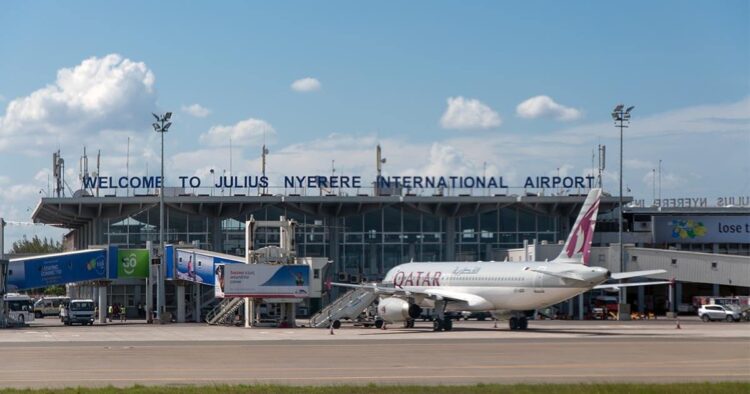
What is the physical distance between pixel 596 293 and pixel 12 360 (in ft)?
238

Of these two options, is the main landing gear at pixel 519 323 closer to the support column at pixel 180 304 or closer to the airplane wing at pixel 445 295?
the airplane wing at pixel 445 295

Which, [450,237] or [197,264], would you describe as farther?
[450,237]

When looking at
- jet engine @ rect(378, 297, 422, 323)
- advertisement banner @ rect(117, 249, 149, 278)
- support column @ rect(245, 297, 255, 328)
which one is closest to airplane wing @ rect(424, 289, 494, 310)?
jet engine @ rect(378, 297, 422, 323)

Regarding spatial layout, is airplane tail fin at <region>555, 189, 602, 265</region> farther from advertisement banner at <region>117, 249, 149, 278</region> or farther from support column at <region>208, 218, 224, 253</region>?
support column at <region>208, 218, 224, 253</region>

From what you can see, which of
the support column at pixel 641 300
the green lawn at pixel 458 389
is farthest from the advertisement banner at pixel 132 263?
the green lawn at pixel 458 389

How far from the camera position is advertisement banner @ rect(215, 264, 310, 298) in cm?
7500

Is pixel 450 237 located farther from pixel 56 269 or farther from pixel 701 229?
pixel 56 269

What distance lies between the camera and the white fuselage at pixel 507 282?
209ft

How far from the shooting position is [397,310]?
70.1 m

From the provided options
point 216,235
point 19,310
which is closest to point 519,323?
point 216,235

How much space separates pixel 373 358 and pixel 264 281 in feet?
109

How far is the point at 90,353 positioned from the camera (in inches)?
1861

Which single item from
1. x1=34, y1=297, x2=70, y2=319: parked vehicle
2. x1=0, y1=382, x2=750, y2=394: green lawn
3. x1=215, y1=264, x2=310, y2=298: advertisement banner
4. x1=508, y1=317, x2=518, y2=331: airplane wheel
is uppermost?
x1=215, y1=264, x2=310, y2=298: advertisement banner

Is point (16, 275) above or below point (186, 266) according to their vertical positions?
below
